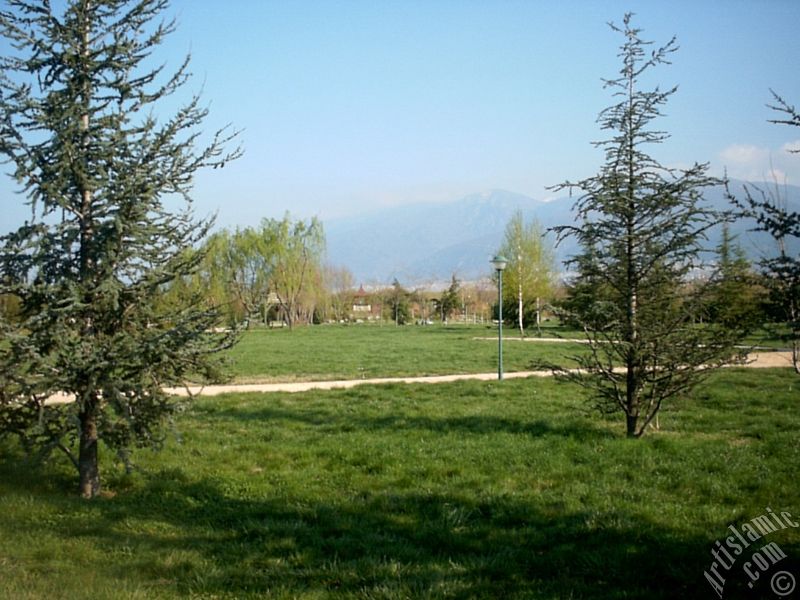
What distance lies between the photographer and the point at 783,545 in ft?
15.8

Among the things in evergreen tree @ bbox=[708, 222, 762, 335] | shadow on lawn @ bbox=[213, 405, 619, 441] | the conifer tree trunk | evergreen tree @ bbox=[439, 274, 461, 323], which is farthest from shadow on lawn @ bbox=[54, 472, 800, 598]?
evergreen tree @ bbox=[439, 274, 461, 323]

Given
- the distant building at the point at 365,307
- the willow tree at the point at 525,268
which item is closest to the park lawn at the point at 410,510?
the willow tree at the point at 525,268

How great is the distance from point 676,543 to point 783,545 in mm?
810

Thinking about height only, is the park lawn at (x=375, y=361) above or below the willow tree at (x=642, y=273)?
below

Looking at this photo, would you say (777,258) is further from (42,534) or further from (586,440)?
(42,534)

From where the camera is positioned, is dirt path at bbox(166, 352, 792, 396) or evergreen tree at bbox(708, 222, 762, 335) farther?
dirt path at bbox(166, 352, 792, 396)

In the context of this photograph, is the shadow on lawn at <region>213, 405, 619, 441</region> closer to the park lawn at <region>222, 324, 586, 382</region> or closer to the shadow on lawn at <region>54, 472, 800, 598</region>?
the shadow on lawn at <region>54, 472, 800, 598</region>
